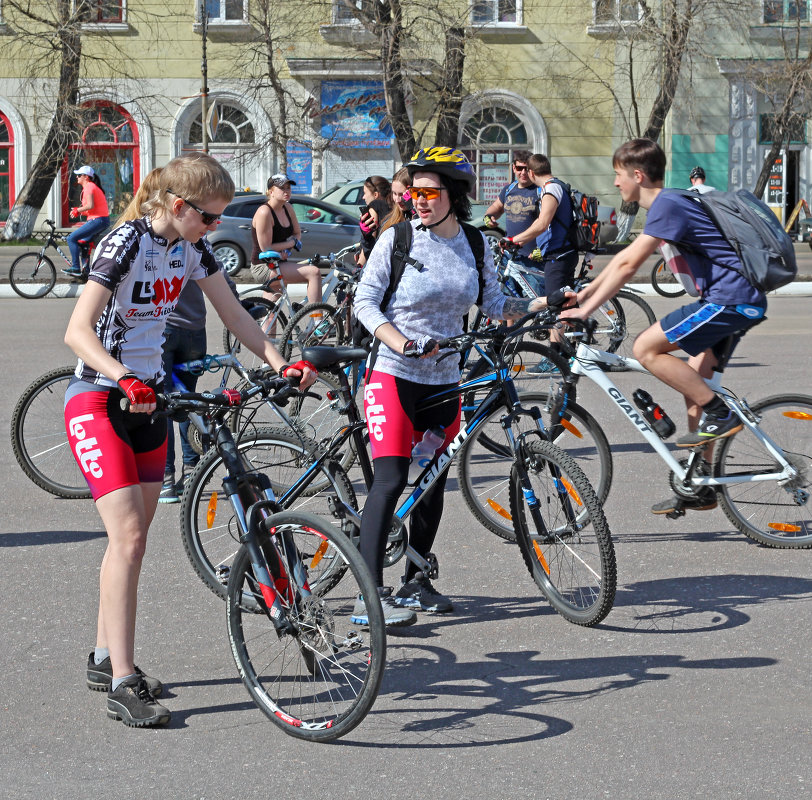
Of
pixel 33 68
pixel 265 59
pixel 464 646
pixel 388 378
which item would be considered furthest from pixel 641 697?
pixel 265 59

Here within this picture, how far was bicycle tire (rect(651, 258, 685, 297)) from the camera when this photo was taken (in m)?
18.9

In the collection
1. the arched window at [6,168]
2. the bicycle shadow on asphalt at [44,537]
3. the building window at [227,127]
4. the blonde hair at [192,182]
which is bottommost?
the bicycle shadow on asphalt at [44,537]

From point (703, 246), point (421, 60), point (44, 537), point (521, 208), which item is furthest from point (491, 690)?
point (421, 60)

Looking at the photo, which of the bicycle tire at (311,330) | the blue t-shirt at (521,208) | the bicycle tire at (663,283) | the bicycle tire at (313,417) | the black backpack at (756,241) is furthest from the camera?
the bicycle tire at (663,283)

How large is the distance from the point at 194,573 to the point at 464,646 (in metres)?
1.53

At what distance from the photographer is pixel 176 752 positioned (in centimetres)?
390

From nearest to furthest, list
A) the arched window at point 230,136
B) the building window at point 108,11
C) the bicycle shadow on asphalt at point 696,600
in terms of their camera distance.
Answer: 1. the bicycle shadow on asphalt at point 696,600
2. the building window at point 108,11
3. the arched window at point 230,136

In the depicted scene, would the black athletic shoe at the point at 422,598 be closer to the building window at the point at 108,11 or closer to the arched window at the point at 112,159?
the building window at the point at 108,11

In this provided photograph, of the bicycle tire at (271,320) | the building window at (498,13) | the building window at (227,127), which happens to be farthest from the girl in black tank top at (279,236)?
the building window at (498,13)

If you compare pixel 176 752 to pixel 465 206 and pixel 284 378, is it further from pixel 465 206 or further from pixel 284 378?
pixel 465 206

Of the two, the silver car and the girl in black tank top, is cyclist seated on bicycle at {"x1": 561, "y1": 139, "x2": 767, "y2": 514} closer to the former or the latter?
the girl in black tank top

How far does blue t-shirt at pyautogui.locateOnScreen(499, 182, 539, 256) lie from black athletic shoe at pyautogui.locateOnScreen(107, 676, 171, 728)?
8062 mm

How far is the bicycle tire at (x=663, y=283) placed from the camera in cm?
1889

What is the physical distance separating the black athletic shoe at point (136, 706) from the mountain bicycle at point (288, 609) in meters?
0.29
